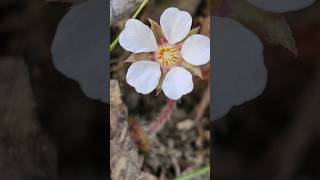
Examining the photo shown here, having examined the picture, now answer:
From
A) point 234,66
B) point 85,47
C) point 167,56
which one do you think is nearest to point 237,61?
point 234,66

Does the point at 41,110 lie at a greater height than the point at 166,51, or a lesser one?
lesser

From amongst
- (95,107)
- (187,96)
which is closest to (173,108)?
(187,96)

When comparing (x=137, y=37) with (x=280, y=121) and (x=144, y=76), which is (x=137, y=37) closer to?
(x=144, y=76)

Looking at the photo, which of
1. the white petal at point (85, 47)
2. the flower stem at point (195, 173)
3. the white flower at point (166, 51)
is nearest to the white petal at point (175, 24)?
the white flower at point (166, 51)

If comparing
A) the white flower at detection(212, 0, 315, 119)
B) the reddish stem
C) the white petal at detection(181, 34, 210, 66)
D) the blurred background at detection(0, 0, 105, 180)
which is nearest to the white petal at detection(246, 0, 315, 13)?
the white flower at detection(212, 0, 315, 119)

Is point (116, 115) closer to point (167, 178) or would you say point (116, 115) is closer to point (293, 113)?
point (167, 178)

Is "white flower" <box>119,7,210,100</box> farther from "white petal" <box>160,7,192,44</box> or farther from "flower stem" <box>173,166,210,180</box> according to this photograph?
"flower stem" <box>173,166,210,180</box>
